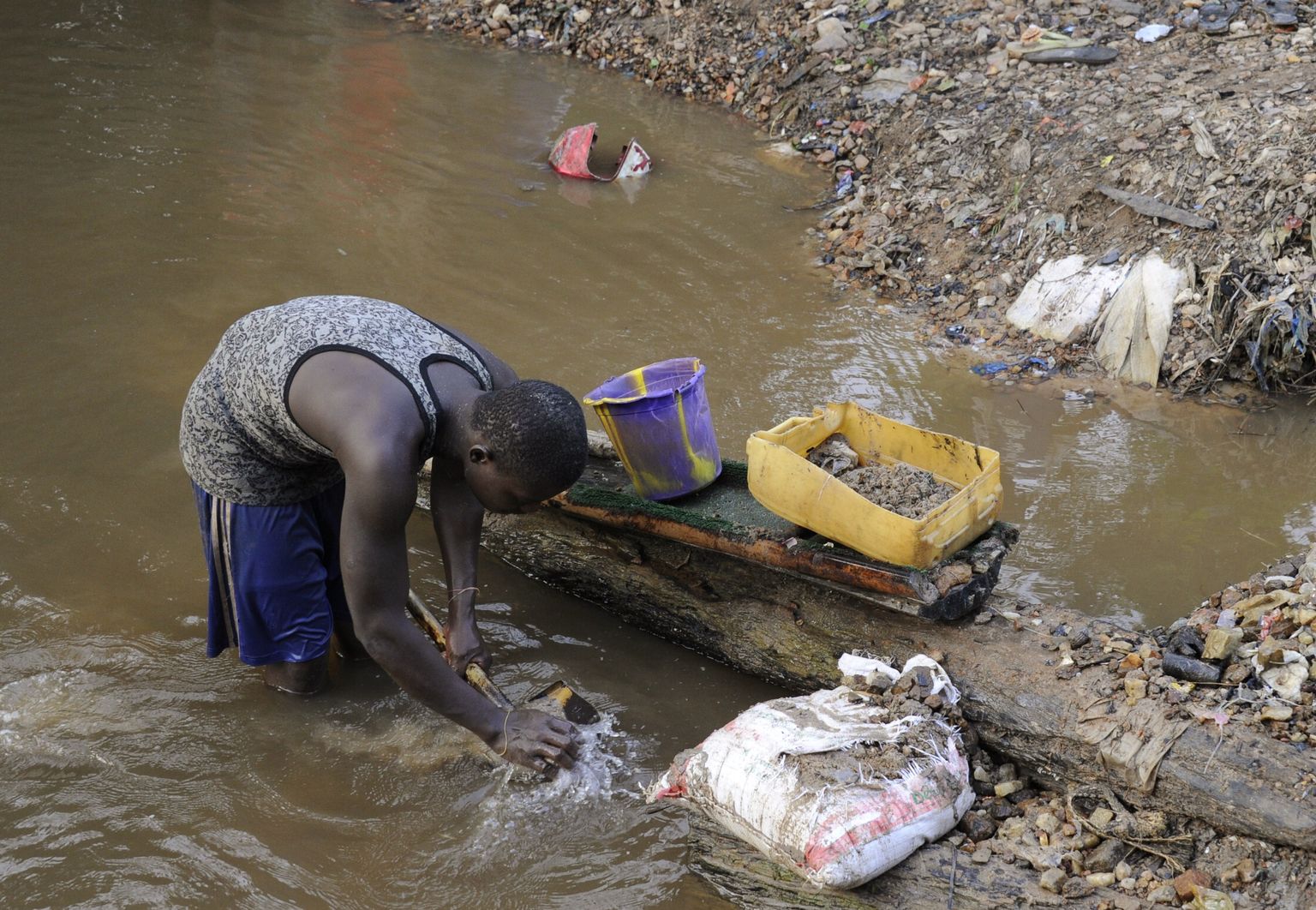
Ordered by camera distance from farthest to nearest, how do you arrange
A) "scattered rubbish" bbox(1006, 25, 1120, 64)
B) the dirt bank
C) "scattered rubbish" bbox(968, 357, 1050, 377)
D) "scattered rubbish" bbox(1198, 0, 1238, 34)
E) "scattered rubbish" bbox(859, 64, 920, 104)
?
"scattered rubbish" bbox(859, 64, 920, 104) < "scattered rubbish" bbox(1006, 25, 1120, 64) < "scattered rubbish" bbox(1198, 0, 1238, 34) < "scattered rubbish" bbox(968, 357, 1050, 377) < the dirt bank

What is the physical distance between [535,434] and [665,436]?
1088mm

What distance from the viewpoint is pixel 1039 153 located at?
5855mm

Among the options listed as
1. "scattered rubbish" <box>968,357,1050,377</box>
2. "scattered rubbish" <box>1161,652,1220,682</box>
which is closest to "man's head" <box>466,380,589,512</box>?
"scattered rubbish" <box>1161,652,1220,682</box>

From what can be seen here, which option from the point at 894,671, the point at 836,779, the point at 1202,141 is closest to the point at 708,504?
the point at 894,671

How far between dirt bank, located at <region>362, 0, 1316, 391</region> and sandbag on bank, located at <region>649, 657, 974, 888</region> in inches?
109

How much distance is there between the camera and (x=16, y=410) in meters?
4.47

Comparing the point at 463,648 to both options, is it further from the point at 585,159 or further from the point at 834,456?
the point at 585,159

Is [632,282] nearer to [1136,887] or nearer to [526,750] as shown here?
[526,750]

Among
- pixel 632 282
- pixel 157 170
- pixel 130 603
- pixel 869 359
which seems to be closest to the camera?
pixel 130 603

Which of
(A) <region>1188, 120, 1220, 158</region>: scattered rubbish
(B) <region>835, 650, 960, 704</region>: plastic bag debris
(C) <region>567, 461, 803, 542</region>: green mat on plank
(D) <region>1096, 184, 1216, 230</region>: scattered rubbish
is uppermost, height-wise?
(A) <region>1188, 120, 1220, 158</region>: scattered rubbish

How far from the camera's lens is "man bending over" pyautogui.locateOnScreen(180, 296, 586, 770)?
2227mm

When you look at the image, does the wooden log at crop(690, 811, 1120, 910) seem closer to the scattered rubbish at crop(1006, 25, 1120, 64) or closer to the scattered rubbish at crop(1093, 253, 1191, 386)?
the scattered rubbish at crop(1093, 253, 1191, 386)

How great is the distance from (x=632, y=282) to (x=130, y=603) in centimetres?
310

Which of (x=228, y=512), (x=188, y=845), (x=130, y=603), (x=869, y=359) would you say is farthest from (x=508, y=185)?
(x=188, y=845)
